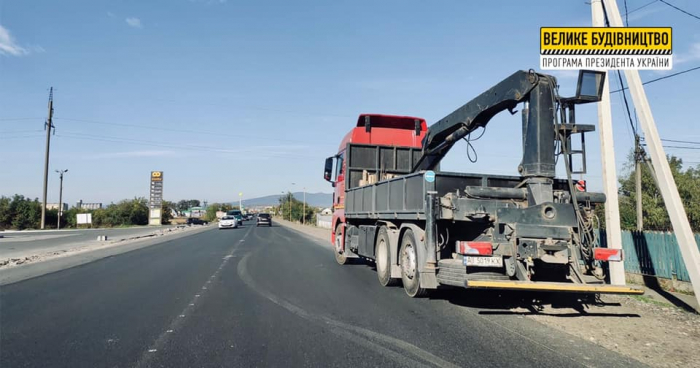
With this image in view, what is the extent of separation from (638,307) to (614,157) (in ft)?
10.4

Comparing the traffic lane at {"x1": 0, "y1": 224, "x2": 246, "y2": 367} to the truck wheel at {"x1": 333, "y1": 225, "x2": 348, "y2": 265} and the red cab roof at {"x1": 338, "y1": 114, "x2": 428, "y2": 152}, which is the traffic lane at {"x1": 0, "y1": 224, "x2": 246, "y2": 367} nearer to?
the truck wheel at {"x1": 333, "y1": 225, "x2": 348, "y2": 265}

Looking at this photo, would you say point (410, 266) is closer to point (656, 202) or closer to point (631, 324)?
point (631, 324)

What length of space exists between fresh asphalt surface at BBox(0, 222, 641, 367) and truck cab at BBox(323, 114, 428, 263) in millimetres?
3581

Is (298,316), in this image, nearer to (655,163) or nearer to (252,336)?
(252,336)

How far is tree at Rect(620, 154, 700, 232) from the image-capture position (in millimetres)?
27656

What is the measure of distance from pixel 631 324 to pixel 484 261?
242 centimetres

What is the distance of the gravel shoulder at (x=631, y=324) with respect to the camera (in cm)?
534

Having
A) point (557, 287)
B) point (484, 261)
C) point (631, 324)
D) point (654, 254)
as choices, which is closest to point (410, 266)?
point (484, 261)

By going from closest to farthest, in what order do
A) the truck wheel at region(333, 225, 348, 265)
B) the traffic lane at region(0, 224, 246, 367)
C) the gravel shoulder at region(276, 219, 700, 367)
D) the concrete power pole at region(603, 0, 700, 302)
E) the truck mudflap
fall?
the traffic lane at region(0, 224, 246, 367) < the gravel shoulder at region(276, 219, 700, 367) < the truck mudflap < the concrete power pole at region(603, 0, 700, 302) < the truck wheel at region(333, 225, 348, 265)

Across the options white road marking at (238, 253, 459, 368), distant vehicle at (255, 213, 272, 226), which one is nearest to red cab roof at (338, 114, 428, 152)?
white road marking at (238, 253, 459, 368)

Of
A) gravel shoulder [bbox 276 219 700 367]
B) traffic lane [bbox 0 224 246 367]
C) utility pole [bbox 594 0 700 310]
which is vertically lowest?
gravel shoulder [bbox 276 219 700 367]

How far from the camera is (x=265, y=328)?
19.4ft

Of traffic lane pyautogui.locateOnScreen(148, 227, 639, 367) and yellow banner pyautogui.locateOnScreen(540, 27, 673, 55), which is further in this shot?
yellow banner pyautogui.locateOnScreen(540, 27, 673, 55)

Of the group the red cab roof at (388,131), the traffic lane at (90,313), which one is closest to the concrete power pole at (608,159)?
the red cab roof at (388,131)
